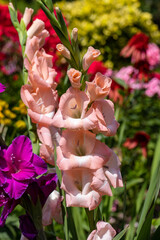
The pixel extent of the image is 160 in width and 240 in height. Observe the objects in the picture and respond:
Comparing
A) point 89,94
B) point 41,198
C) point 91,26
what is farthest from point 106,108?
point 91,26

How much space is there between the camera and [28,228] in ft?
2.05

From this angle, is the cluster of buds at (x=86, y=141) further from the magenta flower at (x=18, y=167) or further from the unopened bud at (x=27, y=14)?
the unopened bud at (x=27, y=14)

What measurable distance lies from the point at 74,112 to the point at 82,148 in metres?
0.06

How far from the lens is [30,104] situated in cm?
59

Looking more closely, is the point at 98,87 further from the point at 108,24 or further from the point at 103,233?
the point at 108,24

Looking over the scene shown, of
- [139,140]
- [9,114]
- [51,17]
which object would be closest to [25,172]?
[51,17]

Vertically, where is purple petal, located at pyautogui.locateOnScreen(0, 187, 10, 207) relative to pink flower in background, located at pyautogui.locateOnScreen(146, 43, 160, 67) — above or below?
above

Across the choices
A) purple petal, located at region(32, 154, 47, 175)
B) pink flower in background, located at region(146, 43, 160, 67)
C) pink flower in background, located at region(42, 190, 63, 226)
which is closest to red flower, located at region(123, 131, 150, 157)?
pink flower in background, located at region(146, 43, 160, 67)

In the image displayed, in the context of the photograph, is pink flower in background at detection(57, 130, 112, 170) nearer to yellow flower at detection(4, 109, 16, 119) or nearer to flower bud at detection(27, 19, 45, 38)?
flower bud at detection(27, 19, 45, 38)

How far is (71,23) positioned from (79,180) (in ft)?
13.0

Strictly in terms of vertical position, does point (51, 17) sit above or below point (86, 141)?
above

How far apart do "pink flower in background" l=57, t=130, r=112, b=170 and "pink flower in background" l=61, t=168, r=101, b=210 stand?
0.02m

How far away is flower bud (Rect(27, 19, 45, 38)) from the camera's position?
68 cm

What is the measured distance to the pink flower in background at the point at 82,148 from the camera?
0.53 meters
